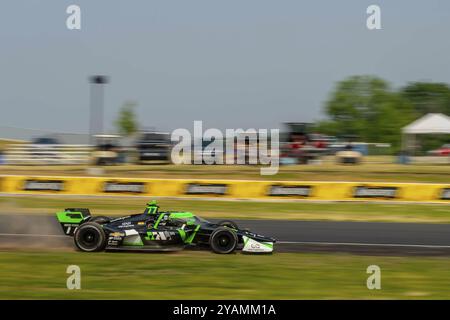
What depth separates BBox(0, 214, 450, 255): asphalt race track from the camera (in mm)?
11945

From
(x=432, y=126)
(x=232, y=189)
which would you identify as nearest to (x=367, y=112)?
(x=432, y=126)

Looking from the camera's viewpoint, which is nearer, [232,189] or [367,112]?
[232,189]

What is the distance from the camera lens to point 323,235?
1340cm

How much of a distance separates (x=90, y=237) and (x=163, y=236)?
3.95ft

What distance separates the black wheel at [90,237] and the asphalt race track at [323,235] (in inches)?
30.9

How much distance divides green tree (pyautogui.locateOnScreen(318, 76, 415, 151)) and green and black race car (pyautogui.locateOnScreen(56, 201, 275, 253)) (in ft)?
217

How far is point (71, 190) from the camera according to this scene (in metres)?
19.8

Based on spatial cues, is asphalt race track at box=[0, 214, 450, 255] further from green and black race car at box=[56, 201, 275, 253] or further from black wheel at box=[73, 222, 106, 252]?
green and black race car at box=[56, 201, 275, 253]

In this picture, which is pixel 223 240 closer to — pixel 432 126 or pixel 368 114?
pixel 432 126

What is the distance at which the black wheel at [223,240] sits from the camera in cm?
1083

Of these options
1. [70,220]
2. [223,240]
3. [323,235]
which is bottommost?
[323,235]

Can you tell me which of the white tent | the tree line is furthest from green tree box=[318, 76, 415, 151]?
the white tent

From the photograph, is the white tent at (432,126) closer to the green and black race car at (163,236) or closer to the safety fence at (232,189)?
the safety fence at (232,189)
